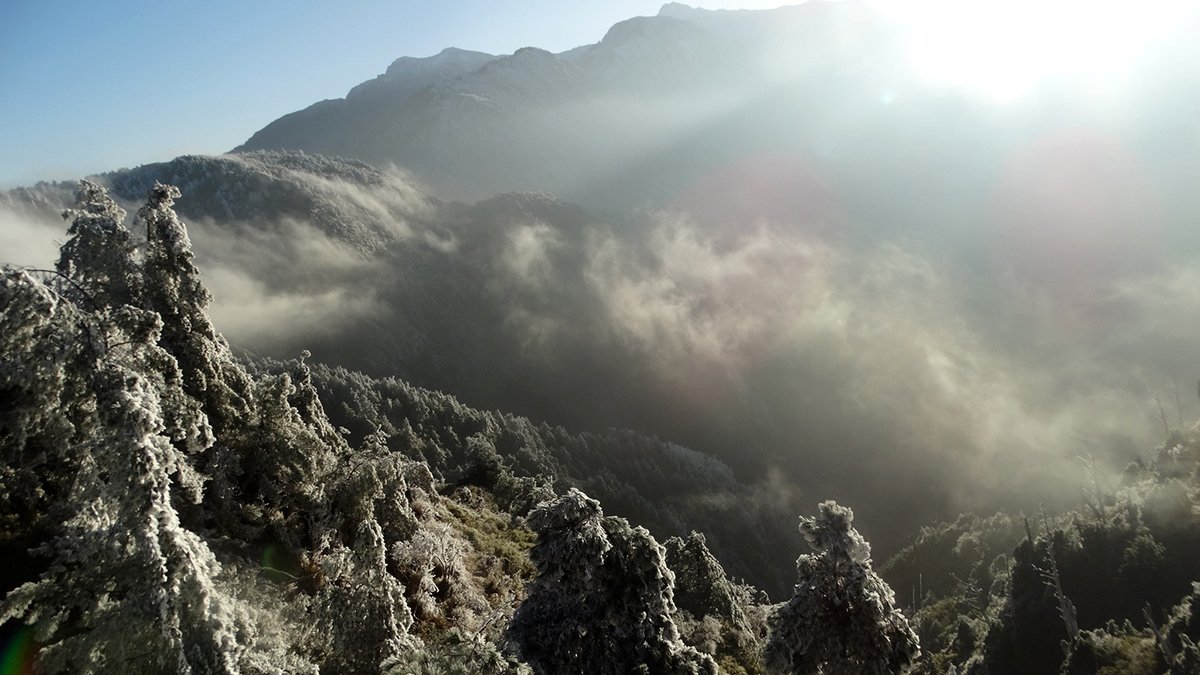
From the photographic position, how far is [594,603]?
16.9 m

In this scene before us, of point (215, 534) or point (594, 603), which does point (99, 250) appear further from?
point (594, 603)

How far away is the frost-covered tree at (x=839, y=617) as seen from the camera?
68.4ft

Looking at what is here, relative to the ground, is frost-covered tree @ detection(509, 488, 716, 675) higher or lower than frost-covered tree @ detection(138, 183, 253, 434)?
lower

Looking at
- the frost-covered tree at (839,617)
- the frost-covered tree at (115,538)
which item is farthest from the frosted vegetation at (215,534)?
the frost-covered tree at (839,617)

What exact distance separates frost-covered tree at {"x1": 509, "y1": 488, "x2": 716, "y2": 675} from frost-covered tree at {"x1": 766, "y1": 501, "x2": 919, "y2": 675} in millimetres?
6132

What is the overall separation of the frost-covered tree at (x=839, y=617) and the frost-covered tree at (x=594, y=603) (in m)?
6.13

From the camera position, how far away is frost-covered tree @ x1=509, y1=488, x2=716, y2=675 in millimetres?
16250

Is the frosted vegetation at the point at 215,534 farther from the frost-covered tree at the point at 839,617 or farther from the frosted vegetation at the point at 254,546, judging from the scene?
the frost-covered tree at the point at 839,617

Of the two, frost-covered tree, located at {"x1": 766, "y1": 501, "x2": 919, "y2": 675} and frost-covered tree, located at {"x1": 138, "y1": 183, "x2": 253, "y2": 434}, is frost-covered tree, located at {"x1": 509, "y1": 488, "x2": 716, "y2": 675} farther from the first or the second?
frost-covered tree, located at {"x1": 138, "y1": 183, "x2": 253, "y2": 434}

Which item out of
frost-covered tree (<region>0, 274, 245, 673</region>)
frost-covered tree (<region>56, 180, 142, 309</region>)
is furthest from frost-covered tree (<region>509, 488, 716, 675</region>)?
frost-covered tree (<region>56, 180, 142, 309</region>)

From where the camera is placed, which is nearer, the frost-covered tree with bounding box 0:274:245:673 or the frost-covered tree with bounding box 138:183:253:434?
the frost-covered tree with bounding box 0:274:245:673

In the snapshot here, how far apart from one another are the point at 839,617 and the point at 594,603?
415 inches

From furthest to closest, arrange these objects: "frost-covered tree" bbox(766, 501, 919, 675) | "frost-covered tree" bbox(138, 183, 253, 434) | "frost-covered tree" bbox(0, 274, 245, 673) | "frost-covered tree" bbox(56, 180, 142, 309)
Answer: "frost-covered tree" bbox(138, 183, 253, 434) → "frost-covered tree" bbox(766, 501, 919, 675) → "frost-covered tree" bbox(56, 180, 142, 309) → "frost-covered tree" bbox(0, 274, 245, 673)

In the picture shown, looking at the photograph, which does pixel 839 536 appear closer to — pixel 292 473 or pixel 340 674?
pixel 340 674
